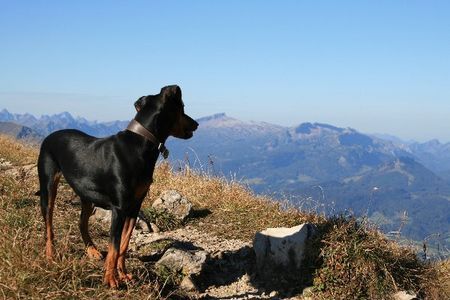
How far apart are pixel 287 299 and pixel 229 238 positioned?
2013mm

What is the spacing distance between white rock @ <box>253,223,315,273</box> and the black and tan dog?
104 inches

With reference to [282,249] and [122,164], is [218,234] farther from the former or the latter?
[122,164]

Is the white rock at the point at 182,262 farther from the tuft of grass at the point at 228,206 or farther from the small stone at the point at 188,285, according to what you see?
the tuft of grass at the point at 228,206

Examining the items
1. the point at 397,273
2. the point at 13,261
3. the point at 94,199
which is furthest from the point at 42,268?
the point at 397,273

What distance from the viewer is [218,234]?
9.03m

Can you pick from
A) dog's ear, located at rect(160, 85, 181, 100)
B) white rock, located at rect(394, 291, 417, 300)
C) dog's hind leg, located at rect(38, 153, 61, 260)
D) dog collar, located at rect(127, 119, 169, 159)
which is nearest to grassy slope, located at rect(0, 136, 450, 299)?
white rock, located at rect(394, 291, 417, 300)

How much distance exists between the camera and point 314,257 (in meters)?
7.49

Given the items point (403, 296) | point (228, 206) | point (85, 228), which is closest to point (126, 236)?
point (85, 228)

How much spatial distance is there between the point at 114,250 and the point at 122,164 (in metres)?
0.98

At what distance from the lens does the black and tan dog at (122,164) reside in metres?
5.42

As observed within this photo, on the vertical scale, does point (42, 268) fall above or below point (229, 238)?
above

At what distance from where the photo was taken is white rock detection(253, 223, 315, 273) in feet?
24.8

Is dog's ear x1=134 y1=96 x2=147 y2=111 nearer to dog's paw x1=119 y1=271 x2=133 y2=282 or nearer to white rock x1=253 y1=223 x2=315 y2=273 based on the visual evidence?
dog's paw x1=119 y1=271 x2=133 y2=282

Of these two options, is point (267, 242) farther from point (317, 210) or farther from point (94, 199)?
point (94, 199)
